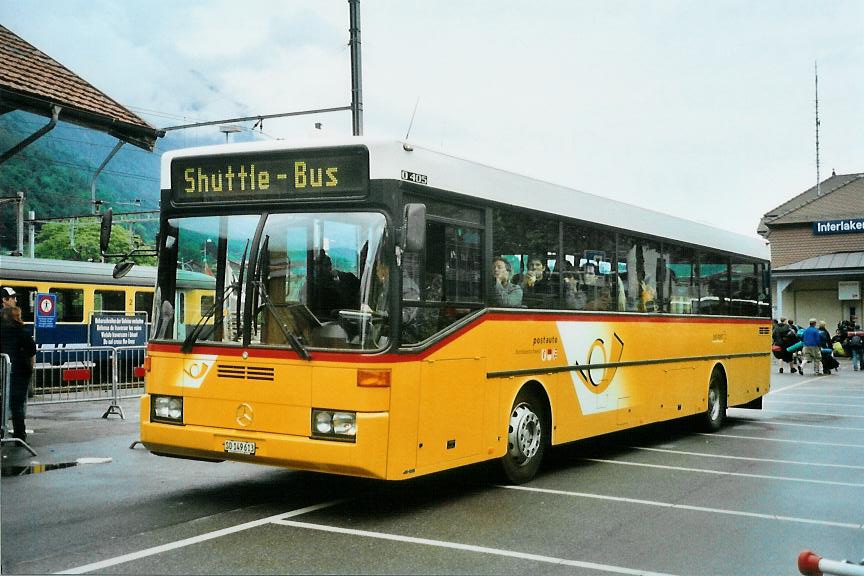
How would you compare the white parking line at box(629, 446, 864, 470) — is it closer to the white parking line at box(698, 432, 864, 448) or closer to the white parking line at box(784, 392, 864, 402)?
the white parking line at box(698, 432, 864, 448)

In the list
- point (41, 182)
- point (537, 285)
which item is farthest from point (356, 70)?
point (41, 182)

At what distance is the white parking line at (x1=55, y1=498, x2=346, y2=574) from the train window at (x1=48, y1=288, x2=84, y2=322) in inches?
686

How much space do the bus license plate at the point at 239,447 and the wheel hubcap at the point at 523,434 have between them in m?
2.67

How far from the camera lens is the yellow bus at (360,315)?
7.42 metres

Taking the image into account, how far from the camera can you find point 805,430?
14938 mm

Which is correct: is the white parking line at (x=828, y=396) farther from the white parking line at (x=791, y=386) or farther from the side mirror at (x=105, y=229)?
the side mirror at (x=105, y=229)

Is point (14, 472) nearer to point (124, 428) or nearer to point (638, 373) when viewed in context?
point (124, 428)

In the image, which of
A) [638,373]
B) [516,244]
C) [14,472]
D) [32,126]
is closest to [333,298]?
[516,244]

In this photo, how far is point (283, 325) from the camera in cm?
762

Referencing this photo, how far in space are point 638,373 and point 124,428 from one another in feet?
23.9

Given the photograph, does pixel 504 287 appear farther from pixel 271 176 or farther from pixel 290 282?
pixel 271 176

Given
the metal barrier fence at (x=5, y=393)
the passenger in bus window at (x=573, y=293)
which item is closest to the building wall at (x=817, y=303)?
the passenger in bus window at (x=573, y=293)

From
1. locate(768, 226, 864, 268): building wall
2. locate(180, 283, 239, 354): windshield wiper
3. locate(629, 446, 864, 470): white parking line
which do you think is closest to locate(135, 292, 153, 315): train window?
locate(629, 446, 864, 470): white parking line

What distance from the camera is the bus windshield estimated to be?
7473mm
